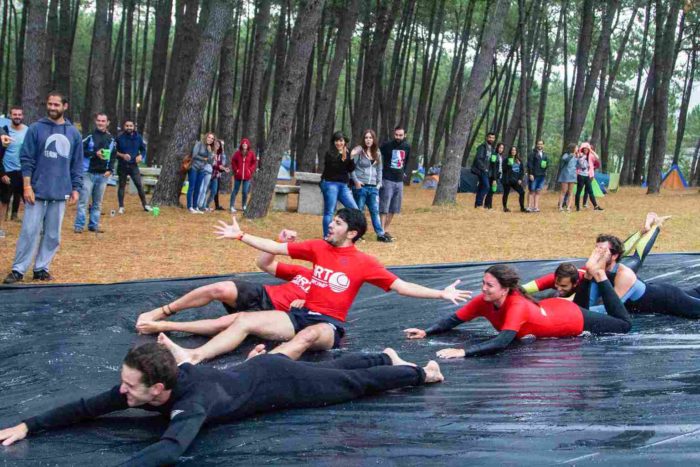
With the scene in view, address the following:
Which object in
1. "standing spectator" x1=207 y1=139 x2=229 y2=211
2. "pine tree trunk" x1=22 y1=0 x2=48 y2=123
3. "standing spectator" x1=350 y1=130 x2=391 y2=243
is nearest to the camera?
"standing spectator" x1=350 y1=130 x2=391 y2=243

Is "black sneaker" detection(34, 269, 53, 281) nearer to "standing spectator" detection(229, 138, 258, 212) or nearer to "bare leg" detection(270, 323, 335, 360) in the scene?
"bare leg" detection(270, 323, 335, 360)

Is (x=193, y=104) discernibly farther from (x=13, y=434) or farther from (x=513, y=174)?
(x=13, y=434)

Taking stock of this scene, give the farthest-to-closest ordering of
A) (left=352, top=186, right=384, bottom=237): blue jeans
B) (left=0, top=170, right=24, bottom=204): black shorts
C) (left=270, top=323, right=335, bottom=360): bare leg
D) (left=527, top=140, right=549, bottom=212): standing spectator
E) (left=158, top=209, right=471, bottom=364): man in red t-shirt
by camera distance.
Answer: (left=527, top=140, right=549, bottom=212): standing spectator < (left=352, top=186, right=384, bottom=237): blue jeans < (left=0, top=170, right=24, bottom=204): black shorts < (left=158, top=209, right=471, bottom=364): man in red t-shirt < (left=270, top=323, right=335, bottom=360): bare leg

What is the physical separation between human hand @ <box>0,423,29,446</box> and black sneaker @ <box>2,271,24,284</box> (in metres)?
4.09

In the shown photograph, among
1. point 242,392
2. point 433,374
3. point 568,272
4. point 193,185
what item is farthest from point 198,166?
point 242,392

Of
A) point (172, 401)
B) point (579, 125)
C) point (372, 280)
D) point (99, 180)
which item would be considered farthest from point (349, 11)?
point (172, 401)

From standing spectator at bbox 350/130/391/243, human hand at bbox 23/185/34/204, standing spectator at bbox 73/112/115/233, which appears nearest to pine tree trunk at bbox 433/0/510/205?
standing spectator at bbox 350/130/391/243

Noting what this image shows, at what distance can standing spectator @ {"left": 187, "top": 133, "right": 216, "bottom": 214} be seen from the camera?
554 inches

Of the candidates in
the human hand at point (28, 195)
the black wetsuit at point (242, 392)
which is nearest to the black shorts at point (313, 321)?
the black wetsuit at point (242, 392)

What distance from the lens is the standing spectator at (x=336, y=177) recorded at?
10734mm

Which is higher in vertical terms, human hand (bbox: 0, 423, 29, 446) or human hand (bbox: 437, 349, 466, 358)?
human hand (bbox: 437, 349, 466, 358)

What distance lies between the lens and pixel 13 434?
337cm

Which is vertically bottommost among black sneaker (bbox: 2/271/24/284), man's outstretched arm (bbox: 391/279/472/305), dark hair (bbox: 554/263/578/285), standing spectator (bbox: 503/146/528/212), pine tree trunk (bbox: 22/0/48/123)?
black sneaker (bbox: 2/271/24/284)

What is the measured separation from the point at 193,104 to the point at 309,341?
10195 mm
